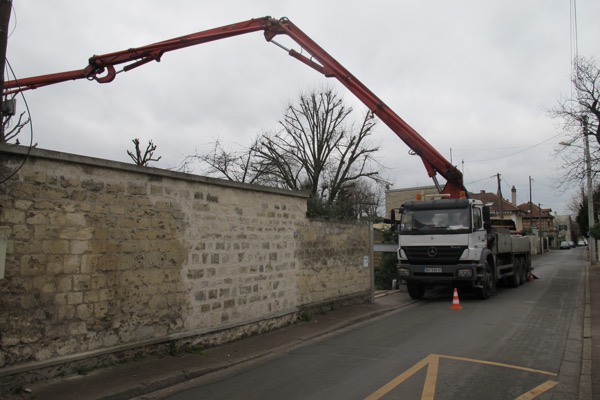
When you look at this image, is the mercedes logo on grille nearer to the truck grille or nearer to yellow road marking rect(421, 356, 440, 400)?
the truck grille

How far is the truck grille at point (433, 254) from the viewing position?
13336 millimetres

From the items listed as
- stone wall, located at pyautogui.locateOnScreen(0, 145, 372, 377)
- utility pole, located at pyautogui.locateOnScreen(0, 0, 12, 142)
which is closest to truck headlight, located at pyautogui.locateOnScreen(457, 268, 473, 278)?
stone wall, located at pyautogui.locateOnScreen(0, 145, 372, 377)

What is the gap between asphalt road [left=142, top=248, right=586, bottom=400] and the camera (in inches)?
216

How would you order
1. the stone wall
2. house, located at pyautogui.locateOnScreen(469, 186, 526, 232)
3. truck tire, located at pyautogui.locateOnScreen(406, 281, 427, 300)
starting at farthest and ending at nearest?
1. house, located at pyautogui.locateOnScreen(469, 186, 526, 232)
2. truck tire, located at pyautogui.locateOnScreen(406, 281, 427, 300)
3. the stone wall

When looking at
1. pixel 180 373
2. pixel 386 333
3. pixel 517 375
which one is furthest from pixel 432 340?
pixel 180 373

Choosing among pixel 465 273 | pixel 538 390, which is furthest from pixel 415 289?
pixel 538 390

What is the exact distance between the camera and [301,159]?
37000mm

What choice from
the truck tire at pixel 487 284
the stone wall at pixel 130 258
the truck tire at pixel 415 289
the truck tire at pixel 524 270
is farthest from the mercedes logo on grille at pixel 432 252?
the truck tire at pixel 524 270

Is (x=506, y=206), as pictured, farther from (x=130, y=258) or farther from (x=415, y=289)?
(x=130, y=258)

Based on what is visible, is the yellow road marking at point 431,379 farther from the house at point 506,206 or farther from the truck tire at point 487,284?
the house at point 506,206

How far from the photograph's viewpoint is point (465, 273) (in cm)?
1312

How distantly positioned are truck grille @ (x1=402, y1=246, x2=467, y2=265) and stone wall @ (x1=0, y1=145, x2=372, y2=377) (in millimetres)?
5219

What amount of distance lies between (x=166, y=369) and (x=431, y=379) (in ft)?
11.7

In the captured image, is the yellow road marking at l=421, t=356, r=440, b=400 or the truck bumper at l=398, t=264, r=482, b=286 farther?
the truck bumper at l=398, t=264, r=482, b=286
